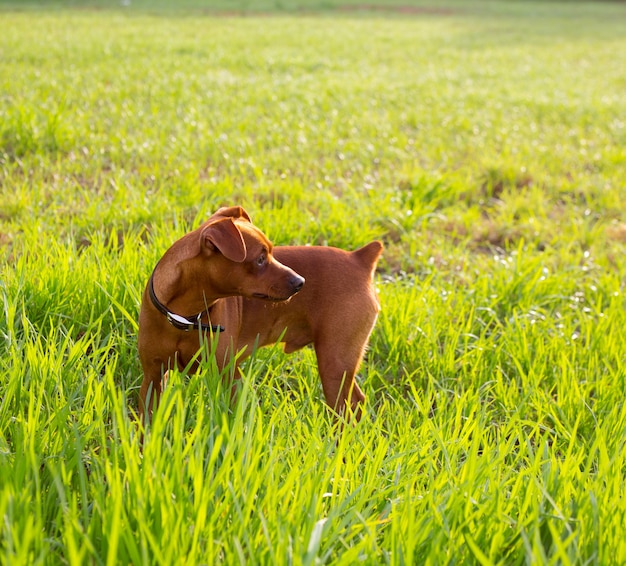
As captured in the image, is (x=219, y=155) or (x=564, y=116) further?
(x=564, y=116)

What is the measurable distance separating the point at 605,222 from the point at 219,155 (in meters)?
3.42

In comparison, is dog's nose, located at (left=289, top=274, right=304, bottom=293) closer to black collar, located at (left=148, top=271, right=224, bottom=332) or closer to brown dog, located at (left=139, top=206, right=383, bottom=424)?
brown dog, located at (left=139, top=206, right=383, bottom=424)

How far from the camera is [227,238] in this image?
2.54 meters

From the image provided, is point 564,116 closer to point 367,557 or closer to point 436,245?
point 436,245

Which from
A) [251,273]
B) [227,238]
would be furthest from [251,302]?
[227,238]

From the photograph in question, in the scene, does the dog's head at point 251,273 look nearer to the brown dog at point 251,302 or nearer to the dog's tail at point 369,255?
the brown dog at point 251,302

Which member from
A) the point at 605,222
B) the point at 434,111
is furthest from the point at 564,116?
the point at 605,222

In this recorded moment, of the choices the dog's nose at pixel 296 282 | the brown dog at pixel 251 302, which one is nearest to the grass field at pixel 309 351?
the brown dog at pixel 251 302

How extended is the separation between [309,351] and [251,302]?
46 centimetres

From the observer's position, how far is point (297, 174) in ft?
20.4

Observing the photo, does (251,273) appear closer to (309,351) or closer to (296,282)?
(296,282)

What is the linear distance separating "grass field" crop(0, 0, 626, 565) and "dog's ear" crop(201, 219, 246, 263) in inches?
17.5

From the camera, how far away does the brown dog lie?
265cm

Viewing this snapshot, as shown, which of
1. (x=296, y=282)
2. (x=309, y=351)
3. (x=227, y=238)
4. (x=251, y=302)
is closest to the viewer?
(x=227, y=238)
